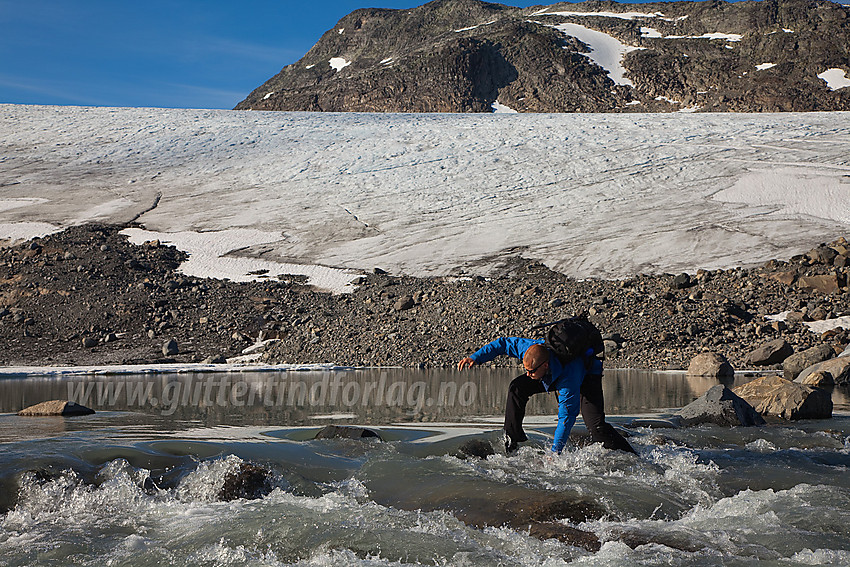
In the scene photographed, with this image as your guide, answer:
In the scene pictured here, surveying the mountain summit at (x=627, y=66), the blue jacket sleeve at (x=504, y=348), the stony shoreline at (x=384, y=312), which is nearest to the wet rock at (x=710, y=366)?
the stony shoreline at (x=384, y=312)

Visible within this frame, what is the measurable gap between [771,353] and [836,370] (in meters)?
1.42

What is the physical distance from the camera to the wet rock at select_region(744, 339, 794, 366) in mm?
12891

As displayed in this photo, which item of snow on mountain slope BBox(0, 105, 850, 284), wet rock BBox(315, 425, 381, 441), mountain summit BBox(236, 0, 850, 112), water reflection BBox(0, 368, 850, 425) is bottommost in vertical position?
water reflection BBox(0, 368, 850, 425)

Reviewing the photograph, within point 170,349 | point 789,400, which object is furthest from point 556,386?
point 170,349

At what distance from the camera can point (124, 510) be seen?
4.45 meters

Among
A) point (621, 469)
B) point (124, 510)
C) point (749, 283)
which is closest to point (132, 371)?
point (124, 510)

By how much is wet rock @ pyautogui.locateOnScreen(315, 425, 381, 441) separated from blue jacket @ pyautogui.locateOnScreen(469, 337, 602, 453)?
1.79 m

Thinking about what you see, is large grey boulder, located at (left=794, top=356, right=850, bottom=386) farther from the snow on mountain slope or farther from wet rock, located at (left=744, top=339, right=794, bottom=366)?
the snow on mountain slope

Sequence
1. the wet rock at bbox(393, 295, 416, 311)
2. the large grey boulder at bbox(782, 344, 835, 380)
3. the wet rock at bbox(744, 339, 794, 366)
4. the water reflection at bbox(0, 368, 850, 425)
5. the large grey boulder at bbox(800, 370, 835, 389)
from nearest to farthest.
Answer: the water reflection at bbox(0, 368, 850, 425)
the large grey boulder at bbox(800, 370, 835, 389)
the large grey boulder at bbox(782, 344, 835, 380)
the wet rock at bbox(744, 339, 794, 366)
the wet rock at bbox(393, 295, 416, 311)

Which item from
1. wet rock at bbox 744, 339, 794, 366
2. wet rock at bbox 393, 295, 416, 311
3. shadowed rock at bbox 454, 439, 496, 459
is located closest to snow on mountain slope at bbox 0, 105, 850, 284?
wet rock at bbox 393, 295, 416, 311

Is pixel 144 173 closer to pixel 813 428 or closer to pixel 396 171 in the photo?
pixel 396 171

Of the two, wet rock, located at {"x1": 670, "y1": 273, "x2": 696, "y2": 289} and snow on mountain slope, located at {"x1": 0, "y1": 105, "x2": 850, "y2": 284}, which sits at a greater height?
snow on mountain slope, located at {"x1": 0, "y1": 105, "x2": 850, "y2": 284}

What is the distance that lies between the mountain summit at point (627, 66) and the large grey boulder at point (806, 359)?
175 feet

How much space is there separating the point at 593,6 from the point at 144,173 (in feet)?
247
